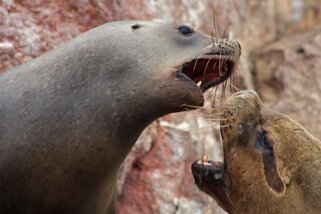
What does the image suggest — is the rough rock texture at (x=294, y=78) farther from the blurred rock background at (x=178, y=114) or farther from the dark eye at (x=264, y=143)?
the dark eye at (x=264, y=143)

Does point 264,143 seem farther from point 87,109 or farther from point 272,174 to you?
point 87,109

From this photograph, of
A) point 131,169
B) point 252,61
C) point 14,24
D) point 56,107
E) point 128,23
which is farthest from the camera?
point 252,61

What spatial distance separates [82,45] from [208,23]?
3.53 meters

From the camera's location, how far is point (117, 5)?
8.03 meters

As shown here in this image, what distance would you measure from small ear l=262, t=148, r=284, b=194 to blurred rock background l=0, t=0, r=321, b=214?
1.71 ft

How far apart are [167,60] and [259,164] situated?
945 millimetres

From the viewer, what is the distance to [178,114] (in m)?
8.23

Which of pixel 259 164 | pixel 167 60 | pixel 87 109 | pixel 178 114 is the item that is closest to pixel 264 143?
pixel 259 164

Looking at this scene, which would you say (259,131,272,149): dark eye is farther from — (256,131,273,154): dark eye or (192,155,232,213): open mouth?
(192,155,232,213): open mouth

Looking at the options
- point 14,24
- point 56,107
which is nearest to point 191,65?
point 56,107

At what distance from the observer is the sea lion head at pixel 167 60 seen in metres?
5.63

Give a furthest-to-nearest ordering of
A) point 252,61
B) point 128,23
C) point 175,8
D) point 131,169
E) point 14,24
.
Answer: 1. point 252,61
2. point 175,8
3. point 131,169
4. point 14,24
5. point 128,23

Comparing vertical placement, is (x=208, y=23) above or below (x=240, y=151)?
below

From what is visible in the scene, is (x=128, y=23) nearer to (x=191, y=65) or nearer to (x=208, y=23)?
(x=191, y=65)
